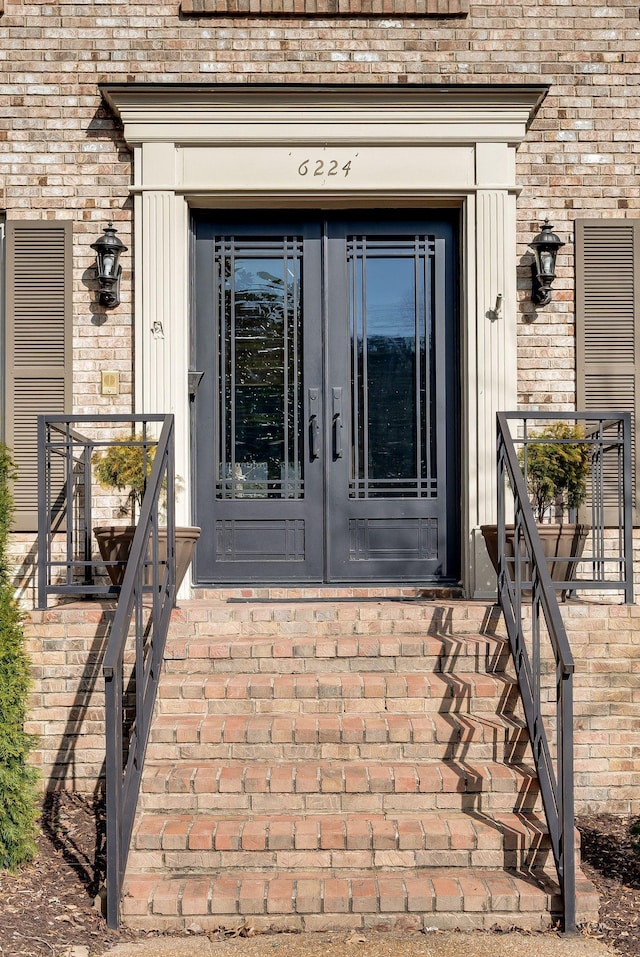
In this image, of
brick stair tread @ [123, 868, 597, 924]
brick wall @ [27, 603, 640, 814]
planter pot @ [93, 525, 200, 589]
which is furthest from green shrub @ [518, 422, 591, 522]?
brick stair tread @ [123, 868, 597, 924]

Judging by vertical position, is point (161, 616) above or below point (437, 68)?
below

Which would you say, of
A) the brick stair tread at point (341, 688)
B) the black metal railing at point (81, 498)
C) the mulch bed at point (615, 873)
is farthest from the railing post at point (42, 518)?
the mulch bed at point (615, 873)

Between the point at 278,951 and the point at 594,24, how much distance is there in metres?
5.49

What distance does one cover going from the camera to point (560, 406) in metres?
5.96

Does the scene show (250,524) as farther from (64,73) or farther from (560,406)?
(64,73)

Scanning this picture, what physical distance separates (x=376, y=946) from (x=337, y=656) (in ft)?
5.00

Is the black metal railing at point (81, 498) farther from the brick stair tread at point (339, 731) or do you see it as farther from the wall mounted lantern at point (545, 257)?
the wall mounted lantern at point (545, 257)

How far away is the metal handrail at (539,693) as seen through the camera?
138 inches

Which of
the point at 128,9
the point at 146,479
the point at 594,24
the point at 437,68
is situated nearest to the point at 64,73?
the point at 128,9

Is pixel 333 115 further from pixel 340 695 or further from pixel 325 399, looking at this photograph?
pixel 340 695

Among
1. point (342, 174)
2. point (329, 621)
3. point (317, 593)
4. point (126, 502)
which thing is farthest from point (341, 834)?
point (342, 174)

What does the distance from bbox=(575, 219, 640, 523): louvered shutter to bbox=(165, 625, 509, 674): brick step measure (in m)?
1.98

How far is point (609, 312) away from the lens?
6000 mm

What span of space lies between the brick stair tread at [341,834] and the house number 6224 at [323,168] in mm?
3783
